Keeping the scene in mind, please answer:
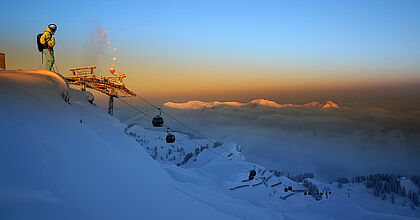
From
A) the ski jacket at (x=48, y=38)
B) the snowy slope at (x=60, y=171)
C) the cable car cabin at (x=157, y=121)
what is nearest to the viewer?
the snowy slope at (x=60, y=171)

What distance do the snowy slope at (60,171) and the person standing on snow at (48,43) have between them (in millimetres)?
1877

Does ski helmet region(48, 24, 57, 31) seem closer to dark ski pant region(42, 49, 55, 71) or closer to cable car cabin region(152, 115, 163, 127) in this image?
dark ski pant region(42, 49, 55, 71)

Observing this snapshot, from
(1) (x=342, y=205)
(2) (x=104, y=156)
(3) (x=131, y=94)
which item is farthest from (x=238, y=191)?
(2) (x=104, y=156)

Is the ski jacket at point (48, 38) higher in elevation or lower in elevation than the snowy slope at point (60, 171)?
higher

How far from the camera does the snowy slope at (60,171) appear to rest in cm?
617

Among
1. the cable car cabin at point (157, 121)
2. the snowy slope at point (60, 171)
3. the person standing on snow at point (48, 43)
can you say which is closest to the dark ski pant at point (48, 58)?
the person standing on snow at point (48, 43)

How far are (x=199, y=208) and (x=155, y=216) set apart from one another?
2.92 metres

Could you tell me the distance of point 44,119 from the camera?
8.74 metres

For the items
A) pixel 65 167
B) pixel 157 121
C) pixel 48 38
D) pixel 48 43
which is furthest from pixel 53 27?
pixel 157 121

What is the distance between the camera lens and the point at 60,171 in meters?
7.47

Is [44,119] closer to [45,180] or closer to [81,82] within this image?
[45,180]

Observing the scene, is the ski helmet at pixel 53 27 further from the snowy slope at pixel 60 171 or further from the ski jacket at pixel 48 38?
the snowy slope at pixel 60 171

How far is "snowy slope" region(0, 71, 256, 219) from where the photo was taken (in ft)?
20.2

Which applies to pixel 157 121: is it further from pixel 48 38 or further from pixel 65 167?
pixel 65 167
